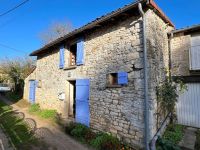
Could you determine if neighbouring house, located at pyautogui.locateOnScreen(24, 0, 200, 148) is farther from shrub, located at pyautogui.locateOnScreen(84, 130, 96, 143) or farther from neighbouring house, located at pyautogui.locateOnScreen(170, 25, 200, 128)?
shrub, located at pyautogui.locateOnScreen(84, 130, 96, 143)

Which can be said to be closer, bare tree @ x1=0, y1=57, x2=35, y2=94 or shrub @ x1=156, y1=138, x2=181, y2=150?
shrub @ x1=156, y1=138, x2=181, y2=150

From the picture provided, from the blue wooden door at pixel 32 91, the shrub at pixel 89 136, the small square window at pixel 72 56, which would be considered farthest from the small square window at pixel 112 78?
the blue wooden door at pixel 32 91

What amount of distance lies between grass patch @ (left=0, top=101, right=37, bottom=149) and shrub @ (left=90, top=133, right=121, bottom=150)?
2.38 meters

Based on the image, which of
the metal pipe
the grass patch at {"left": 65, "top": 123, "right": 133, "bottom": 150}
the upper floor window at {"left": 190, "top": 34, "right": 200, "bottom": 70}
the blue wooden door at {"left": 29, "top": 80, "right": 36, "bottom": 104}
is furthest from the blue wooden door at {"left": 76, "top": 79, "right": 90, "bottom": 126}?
the blue wooden door at {"left": 29, "top": 80, "right": 36, "bottom": 104}

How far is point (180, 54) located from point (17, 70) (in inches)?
755

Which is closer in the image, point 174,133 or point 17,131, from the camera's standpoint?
point 174,133

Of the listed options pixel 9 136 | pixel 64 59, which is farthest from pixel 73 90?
pixel 9 136

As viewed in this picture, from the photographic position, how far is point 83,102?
27.8 feet

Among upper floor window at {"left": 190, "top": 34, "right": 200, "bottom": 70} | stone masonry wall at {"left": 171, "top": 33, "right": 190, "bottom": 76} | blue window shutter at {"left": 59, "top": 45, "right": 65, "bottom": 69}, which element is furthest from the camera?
blue window shutter at {"left": 59, "top": 45, "right": 65, "bottom": 69}

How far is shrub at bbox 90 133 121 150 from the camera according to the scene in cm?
627

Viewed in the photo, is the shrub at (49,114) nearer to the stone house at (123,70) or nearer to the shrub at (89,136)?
the stone house at (123,70)

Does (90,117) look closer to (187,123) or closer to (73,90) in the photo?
(73,90)

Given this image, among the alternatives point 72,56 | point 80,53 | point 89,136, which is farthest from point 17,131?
point 72,56

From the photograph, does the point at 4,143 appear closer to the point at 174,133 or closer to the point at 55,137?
the point at 55,137
